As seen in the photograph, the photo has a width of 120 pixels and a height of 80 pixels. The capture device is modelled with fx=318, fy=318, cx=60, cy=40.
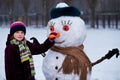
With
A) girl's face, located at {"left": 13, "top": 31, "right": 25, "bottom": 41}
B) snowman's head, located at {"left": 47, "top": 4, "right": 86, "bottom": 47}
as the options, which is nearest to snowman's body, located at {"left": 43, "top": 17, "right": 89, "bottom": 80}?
snowman's head, located at {"left": 47, "top": 4, "right": 86, "bottom": 47}

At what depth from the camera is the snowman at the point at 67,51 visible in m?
4.26

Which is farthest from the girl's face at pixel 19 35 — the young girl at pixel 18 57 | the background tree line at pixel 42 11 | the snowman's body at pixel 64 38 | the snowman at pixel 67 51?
the background tree line at pixel 42 11

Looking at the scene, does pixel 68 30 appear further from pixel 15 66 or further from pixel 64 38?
pixel 15 66

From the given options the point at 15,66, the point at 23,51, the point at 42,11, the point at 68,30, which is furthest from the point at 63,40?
the point at 42,11

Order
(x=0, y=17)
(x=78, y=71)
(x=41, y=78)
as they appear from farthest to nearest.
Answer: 1. (x=0, y=17)
2. (x=41, y=78)
3. (x=78, y=71)

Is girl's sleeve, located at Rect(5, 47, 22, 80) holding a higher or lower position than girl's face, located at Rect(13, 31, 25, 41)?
lower

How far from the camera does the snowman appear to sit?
4258 mm

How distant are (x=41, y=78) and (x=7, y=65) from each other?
253cm

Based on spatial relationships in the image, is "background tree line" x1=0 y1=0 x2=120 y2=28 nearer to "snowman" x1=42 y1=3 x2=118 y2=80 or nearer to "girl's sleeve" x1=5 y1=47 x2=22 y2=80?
"snowman" x1=42 y1=3 x2=118 y2=80

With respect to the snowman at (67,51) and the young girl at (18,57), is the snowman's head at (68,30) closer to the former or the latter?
the snowman at (67,51)

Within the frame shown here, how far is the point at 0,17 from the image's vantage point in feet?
96.6

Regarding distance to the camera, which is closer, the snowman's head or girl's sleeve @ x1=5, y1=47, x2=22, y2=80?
girl's sleeve @ x1=5, y1=47, x2=22, y2=80

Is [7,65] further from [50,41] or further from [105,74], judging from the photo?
[105,74]

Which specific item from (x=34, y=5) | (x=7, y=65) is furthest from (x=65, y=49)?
(x=34, y=5)
